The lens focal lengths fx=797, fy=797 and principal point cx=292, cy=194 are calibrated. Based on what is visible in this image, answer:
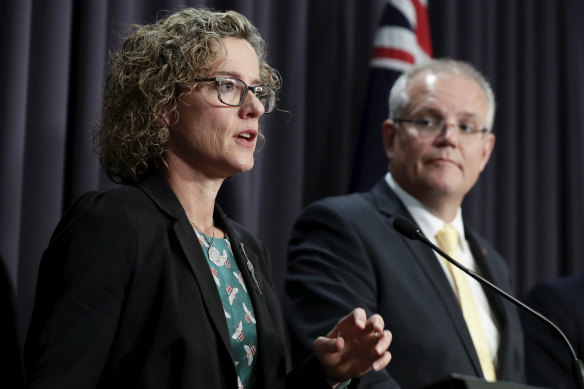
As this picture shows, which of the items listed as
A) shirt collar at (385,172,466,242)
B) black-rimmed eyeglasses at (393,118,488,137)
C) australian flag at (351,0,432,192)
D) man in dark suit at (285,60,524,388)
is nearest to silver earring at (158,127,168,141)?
man in dark suit at (285,60,524,388)

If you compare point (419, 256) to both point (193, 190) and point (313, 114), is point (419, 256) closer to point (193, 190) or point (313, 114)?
point (313, 114)

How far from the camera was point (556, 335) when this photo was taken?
324 cm

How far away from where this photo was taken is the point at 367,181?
130 inches

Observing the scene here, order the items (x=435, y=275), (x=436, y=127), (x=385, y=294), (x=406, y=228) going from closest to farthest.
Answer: (x=406, y=228) → (x=385, y=294) → (x=435, y=275) → (x=436, y=127)

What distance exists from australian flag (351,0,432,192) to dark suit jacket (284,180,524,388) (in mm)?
485

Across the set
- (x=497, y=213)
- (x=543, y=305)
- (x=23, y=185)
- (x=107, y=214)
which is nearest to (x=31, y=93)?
(x=23, y=185)

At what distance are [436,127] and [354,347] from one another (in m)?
1.40

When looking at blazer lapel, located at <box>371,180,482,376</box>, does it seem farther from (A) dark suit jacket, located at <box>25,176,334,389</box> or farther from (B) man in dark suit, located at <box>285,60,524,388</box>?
(A) dark suit jacket, located at <box>25,176,334,389</box>

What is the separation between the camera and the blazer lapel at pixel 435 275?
2566 mm

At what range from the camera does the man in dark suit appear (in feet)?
8.23

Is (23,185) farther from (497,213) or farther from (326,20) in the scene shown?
(497,213)

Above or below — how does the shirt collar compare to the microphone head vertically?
below

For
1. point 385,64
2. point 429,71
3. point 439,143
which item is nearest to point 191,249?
point 439,143

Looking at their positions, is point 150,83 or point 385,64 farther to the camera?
point 385,64
